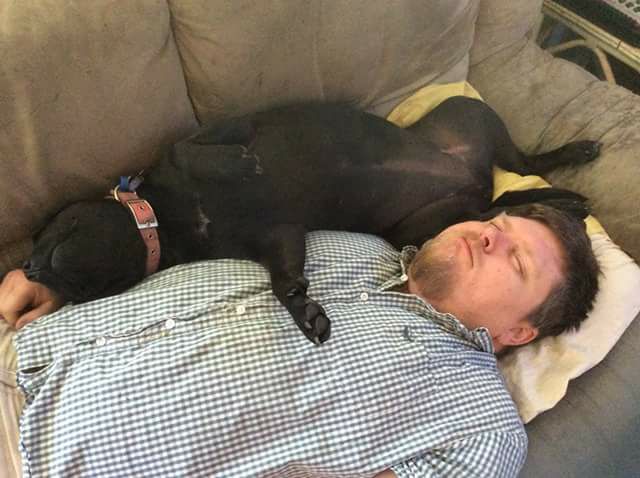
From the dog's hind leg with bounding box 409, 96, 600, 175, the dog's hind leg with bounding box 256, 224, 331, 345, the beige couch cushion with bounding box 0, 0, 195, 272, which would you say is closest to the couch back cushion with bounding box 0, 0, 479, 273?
the beige couch cushion with bounding box 0, 0, 195, 272

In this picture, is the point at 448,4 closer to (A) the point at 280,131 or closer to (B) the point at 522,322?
(A) the point at 280,131

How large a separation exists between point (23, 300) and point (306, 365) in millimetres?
577

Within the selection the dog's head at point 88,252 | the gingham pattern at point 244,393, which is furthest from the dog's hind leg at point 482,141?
the dog's head at point 88,252

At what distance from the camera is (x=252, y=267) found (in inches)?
45.3

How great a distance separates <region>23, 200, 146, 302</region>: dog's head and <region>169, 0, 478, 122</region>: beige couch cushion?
0.33 m

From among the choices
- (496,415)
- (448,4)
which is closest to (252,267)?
(496,415)

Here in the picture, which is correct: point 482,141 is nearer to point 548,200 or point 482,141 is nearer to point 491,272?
point 548,200

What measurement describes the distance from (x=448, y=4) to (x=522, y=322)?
0.79m

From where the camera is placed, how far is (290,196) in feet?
4.03

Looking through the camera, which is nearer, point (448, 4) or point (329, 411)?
point (329, 411)

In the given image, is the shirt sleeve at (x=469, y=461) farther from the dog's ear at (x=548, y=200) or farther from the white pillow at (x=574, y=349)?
the dog's ear at (x=548, y=200)

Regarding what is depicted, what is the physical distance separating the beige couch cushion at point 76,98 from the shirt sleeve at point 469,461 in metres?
0.82

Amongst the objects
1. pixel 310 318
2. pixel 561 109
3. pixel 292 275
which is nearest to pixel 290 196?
pixel 292 275

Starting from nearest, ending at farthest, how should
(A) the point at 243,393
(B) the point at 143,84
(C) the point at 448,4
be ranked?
(A) the point at 243,393
(B) the point at 143,84
(C) the point at 448,4
